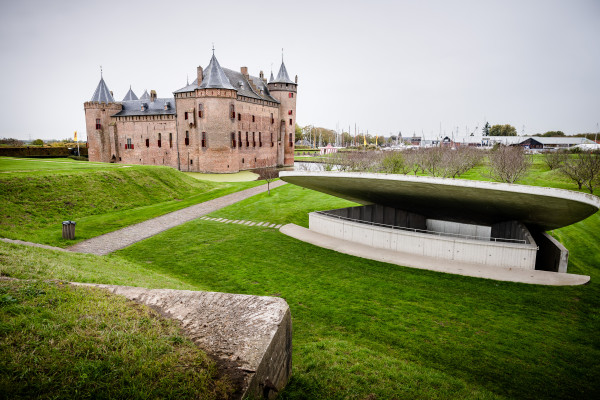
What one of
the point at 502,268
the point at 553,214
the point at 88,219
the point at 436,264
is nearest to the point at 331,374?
the point at 436,264

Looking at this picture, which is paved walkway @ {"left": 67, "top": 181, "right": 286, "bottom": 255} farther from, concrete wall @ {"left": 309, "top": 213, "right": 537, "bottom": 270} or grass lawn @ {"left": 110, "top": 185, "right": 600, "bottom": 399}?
→ concrete wall @ {"left": 309, "top": 213, "right": 537, "bottom": 270}

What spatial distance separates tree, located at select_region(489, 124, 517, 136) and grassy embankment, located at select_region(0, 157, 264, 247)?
151 m

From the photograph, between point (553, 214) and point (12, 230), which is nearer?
point (553, 214)

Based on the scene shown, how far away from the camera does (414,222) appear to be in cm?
2473

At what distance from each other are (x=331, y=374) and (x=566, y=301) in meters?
10.8

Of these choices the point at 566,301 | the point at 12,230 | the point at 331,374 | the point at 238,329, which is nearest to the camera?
the point at 238,329

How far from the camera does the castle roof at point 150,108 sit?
215ft

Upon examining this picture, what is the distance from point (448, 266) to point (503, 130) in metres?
162

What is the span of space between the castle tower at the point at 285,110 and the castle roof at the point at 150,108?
2258 cm

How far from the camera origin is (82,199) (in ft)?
91.5

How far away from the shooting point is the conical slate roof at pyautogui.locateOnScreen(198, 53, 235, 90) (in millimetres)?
60219

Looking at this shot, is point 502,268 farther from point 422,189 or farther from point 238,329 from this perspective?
point 238,329

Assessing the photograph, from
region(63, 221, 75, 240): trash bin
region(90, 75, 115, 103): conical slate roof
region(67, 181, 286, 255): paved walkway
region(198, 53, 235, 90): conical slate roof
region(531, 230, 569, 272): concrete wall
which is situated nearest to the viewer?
region(531, 230, 569, 272): concrete wall

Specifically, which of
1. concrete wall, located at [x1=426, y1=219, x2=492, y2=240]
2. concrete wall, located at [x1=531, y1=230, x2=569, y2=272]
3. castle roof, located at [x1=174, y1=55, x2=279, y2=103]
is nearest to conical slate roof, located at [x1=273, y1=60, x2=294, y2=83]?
castle roof, located at [x1=174, y1=55, x2=279, y2=103]
